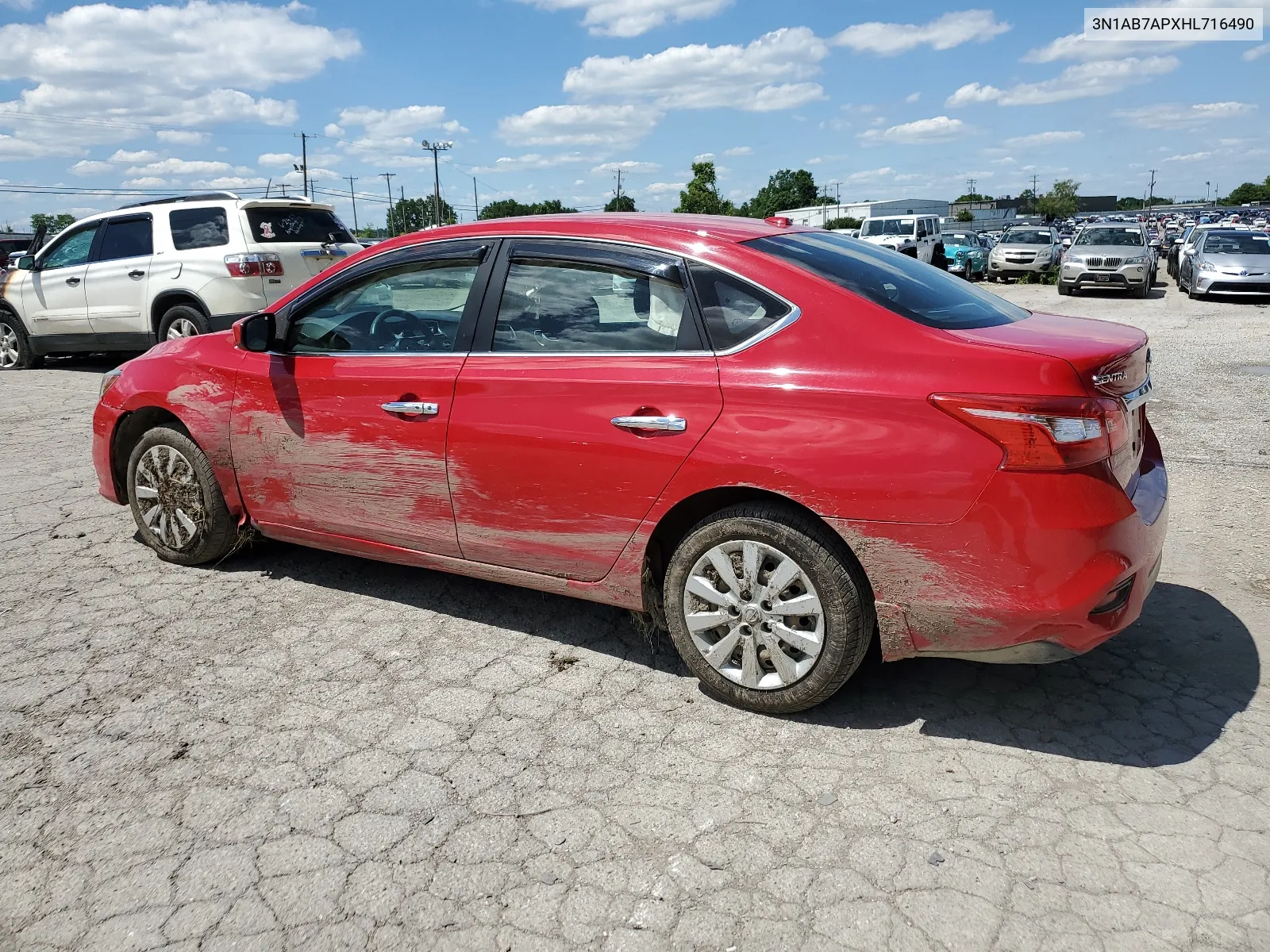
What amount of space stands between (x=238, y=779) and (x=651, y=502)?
159 centimetres

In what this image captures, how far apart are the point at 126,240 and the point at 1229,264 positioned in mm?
20677

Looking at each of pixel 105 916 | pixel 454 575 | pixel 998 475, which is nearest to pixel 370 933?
pixel 105 916

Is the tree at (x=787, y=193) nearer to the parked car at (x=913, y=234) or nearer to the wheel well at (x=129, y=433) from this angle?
the parked car at (x=913, y=234)

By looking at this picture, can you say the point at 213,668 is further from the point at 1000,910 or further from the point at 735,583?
the point at 1000,910

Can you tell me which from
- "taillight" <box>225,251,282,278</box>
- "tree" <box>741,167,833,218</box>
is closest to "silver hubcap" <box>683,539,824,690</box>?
"taillight" <box>225,251,282,278</box>

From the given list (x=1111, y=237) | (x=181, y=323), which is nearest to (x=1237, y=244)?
(x=1111, y=237)

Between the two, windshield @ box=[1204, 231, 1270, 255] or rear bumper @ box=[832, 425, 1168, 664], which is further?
windshield @ box=[1204, 231, 1270, 255]

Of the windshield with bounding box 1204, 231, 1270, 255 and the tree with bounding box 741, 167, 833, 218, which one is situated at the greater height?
the tree with bounding box 741, 167, 833, 218

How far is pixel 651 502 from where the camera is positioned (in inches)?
132

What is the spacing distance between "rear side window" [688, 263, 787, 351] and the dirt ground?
132cm

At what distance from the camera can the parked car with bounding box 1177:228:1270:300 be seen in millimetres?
19969

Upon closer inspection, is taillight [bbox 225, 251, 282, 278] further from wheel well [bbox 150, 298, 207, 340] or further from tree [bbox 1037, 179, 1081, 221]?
tree [bbox 1037, 179, 1081, 221]

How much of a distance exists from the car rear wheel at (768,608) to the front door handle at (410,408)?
1152 mm

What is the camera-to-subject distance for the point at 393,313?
13.7ft
